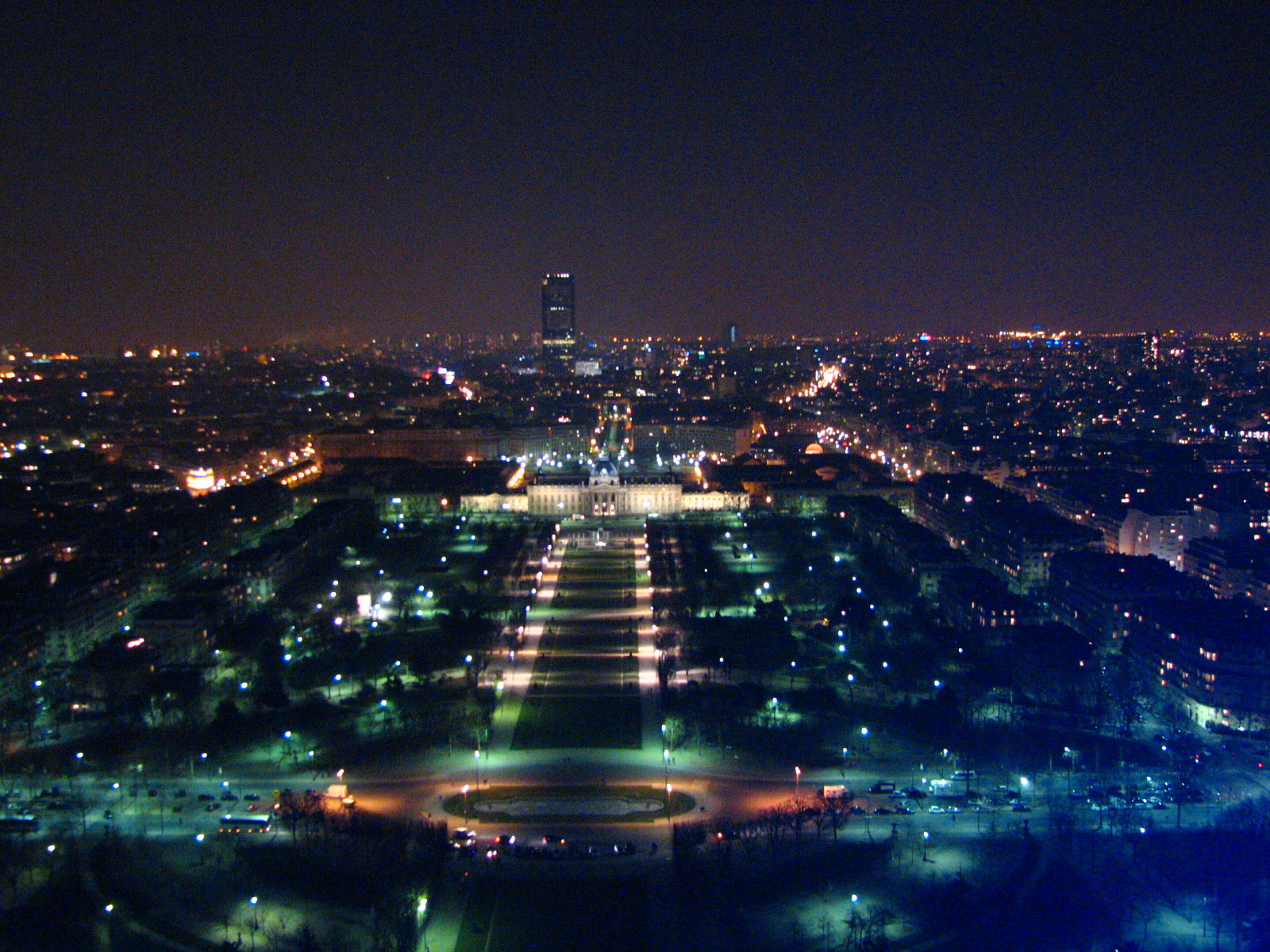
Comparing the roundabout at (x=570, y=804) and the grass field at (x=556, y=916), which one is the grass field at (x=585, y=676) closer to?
the roundabout at (x=570, y=804)

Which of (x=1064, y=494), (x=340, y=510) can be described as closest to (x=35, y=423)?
(x=340, y=510)

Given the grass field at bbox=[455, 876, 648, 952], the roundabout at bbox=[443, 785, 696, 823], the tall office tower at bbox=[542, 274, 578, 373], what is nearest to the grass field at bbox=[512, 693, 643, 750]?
the roundabout at bbox=[443, 785, 696, 823]

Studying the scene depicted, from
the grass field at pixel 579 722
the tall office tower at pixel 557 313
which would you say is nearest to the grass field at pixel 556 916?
the grass field at pixel 579 722

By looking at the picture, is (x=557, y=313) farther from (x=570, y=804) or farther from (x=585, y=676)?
(x=570, y=804)

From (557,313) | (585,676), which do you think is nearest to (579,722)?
(585,676)

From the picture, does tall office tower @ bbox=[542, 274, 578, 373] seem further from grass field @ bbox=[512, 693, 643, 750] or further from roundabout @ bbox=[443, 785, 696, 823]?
roundabout @ bbox=[443, 785, 696, 823]

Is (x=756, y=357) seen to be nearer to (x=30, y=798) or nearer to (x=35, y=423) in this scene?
(x=35, y=423)
